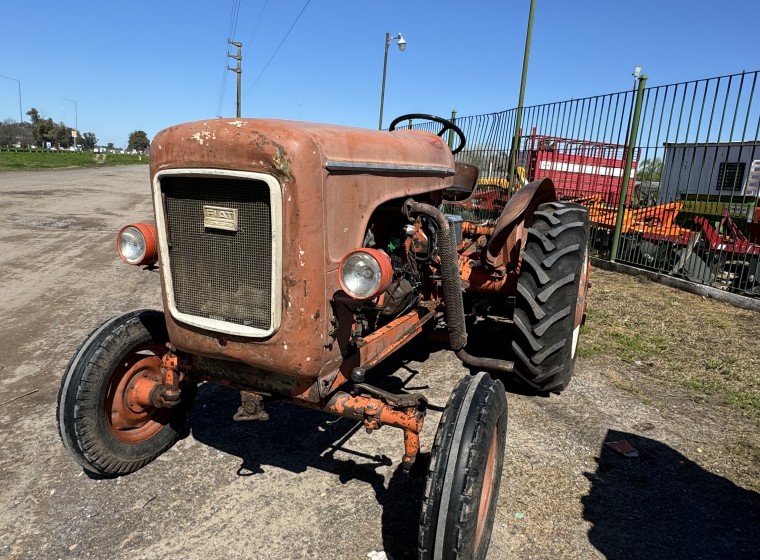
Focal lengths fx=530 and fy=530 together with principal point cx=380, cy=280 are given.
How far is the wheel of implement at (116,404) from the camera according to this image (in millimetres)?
2492

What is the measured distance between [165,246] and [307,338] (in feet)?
2.45

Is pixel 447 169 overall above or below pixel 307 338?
above

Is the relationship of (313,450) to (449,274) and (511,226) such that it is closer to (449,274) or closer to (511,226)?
(449,274)

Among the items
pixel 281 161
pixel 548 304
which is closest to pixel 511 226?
pixel 548 304

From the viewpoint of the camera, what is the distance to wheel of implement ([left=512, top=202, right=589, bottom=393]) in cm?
307

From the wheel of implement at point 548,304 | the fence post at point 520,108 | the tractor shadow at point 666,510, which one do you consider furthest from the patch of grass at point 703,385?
the fence post at point 520,108

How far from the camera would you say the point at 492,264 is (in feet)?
11.9

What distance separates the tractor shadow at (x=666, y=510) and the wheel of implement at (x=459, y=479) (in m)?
0.72

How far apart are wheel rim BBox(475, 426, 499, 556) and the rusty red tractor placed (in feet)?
0.03

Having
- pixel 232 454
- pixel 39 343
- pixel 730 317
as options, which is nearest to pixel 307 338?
pixel 232 454

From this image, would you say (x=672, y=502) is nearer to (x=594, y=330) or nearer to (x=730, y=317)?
(x=594, y=330)

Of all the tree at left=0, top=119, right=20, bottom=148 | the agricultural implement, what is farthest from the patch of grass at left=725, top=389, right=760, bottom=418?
the tree at left=0, top=119, right=20, bottom=148

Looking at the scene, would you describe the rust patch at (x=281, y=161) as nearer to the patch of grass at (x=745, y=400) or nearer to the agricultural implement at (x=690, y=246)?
the patch of grass at (x=745, y=400)

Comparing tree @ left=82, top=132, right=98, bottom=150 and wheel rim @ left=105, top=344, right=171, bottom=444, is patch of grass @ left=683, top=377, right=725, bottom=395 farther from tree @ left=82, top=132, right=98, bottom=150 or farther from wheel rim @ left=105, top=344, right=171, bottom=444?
tree @ left=82, top=132, right=98, bottom=150
